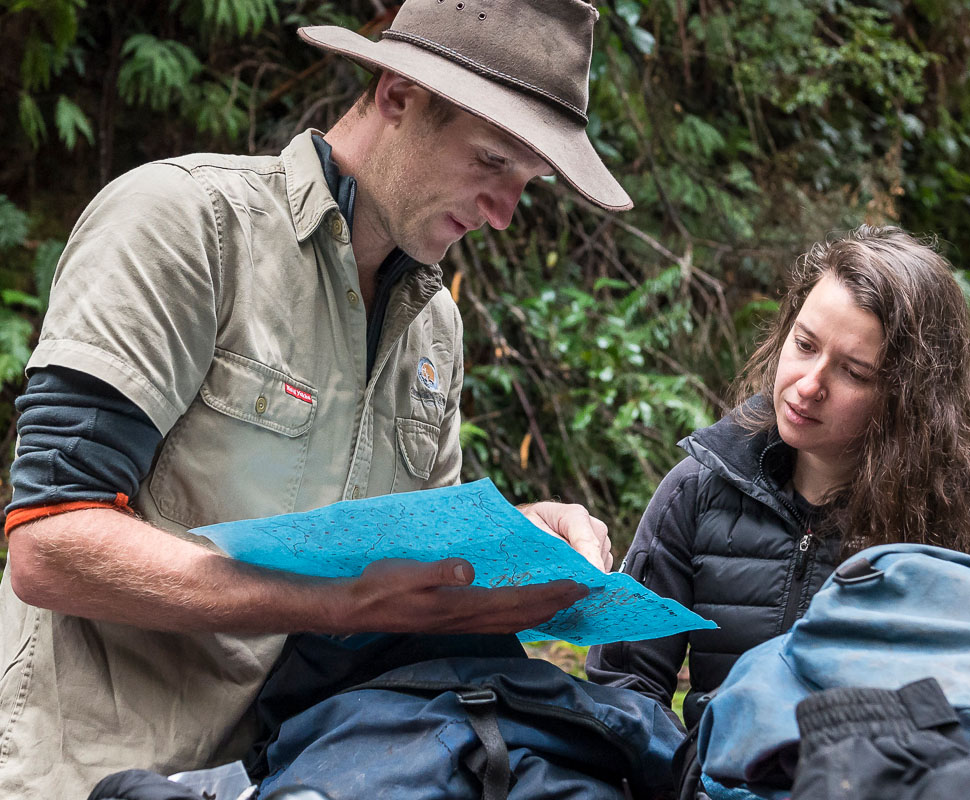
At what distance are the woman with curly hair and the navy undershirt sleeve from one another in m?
0.95

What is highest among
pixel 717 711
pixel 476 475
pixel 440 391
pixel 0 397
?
pixel 717 711

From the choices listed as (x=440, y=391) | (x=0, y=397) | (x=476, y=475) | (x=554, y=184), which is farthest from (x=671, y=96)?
(x=440, y=391)

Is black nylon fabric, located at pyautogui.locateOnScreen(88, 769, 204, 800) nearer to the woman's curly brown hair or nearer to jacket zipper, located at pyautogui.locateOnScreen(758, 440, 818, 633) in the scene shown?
jacket zipper, located at pyautogui.locateOnScreen(758, 440, 818, 633)

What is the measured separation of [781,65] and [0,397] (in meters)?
4.07

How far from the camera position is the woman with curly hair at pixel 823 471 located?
73.8 inches

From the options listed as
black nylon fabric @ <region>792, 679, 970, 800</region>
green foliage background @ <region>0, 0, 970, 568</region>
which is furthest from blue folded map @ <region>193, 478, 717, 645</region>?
green foliage background @ <region>0, 0, 970, 568</region>

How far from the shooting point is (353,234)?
1867 mm

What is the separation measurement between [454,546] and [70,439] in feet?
1.77

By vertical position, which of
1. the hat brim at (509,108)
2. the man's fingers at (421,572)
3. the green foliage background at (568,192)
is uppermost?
the hat brim at (509,108)

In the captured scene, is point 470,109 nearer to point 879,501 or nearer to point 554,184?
point 879,501

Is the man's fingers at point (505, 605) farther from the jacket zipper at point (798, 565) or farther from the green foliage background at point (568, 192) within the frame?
the green foliage background at point (568, 192)

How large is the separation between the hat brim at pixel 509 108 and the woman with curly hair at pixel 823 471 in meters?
0.48

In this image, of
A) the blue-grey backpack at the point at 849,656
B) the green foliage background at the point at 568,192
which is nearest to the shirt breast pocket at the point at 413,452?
the blue-grey backpack at the point at 849,656

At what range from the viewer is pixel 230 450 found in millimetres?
1654
